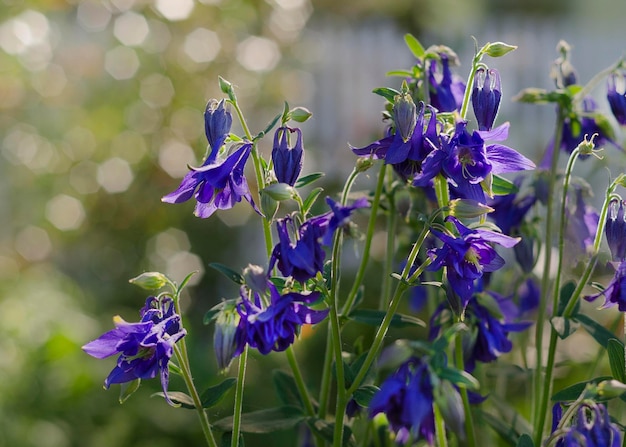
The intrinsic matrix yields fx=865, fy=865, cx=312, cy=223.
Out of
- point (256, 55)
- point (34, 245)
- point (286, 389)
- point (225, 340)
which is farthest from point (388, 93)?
point (34, 245)

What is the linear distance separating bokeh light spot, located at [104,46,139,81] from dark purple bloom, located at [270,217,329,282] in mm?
2891

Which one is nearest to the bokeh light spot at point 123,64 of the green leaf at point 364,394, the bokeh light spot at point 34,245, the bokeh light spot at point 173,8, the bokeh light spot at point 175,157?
the bokeh light spot at point 173,8

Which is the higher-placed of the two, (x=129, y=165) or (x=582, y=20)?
(x=582, y=20)

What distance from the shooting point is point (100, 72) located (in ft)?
12.1

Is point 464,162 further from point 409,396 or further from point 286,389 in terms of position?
point 286,389

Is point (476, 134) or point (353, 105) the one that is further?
point (353, 105)

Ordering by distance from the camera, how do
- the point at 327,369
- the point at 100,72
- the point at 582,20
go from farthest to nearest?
the point at 582,20 → the point at 100,72 → the point at 327,369

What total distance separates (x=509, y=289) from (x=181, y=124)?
2464 mm

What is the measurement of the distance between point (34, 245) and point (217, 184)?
306cm

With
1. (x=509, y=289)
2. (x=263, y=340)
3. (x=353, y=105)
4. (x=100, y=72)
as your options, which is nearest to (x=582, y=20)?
(x=353, y=105)

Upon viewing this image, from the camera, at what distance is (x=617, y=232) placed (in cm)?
85

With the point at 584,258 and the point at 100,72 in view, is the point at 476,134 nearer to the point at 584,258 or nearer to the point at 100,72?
the point at 584,258

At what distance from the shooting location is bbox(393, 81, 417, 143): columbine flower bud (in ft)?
2.53

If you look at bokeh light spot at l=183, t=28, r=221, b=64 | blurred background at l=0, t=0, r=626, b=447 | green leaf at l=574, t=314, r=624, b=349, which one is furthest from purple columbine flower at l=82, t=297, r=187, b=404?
bokeh light spot at l=183, t=28, r=221, b=64
